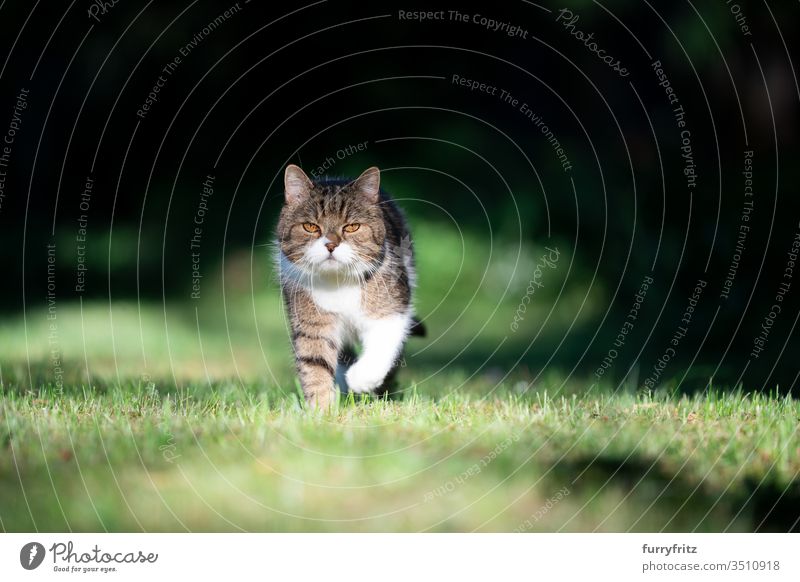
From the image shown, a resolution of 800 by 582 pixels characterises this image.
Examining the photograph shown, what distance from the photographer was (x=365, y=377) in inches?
204

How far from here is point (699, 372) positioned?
241 inches

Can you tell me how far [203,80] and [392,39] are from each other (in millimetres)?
2335

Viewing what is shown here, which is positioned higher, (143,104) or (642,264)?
(143,104)

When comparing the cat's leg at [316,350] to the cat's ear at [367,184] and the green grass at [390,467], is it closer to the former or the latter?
the green grass at [390,467]

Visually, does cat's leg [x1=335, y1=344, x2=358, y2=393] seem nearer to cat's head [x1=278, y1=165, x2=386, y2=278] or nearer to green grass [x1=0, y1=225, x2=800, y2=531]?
green grass [x1=0, y1=225, x2=800, y2=531]

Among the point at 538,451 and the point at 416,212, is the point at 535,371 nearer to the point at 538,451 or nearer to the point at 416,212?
the point at 538,451

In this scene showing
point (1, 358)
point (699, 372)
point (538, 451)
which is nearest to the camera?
point (538, 451)

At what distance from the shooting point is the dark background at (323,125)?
324 inches

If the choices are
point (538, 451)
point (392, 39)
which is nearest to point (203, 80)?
point (392, 39)
